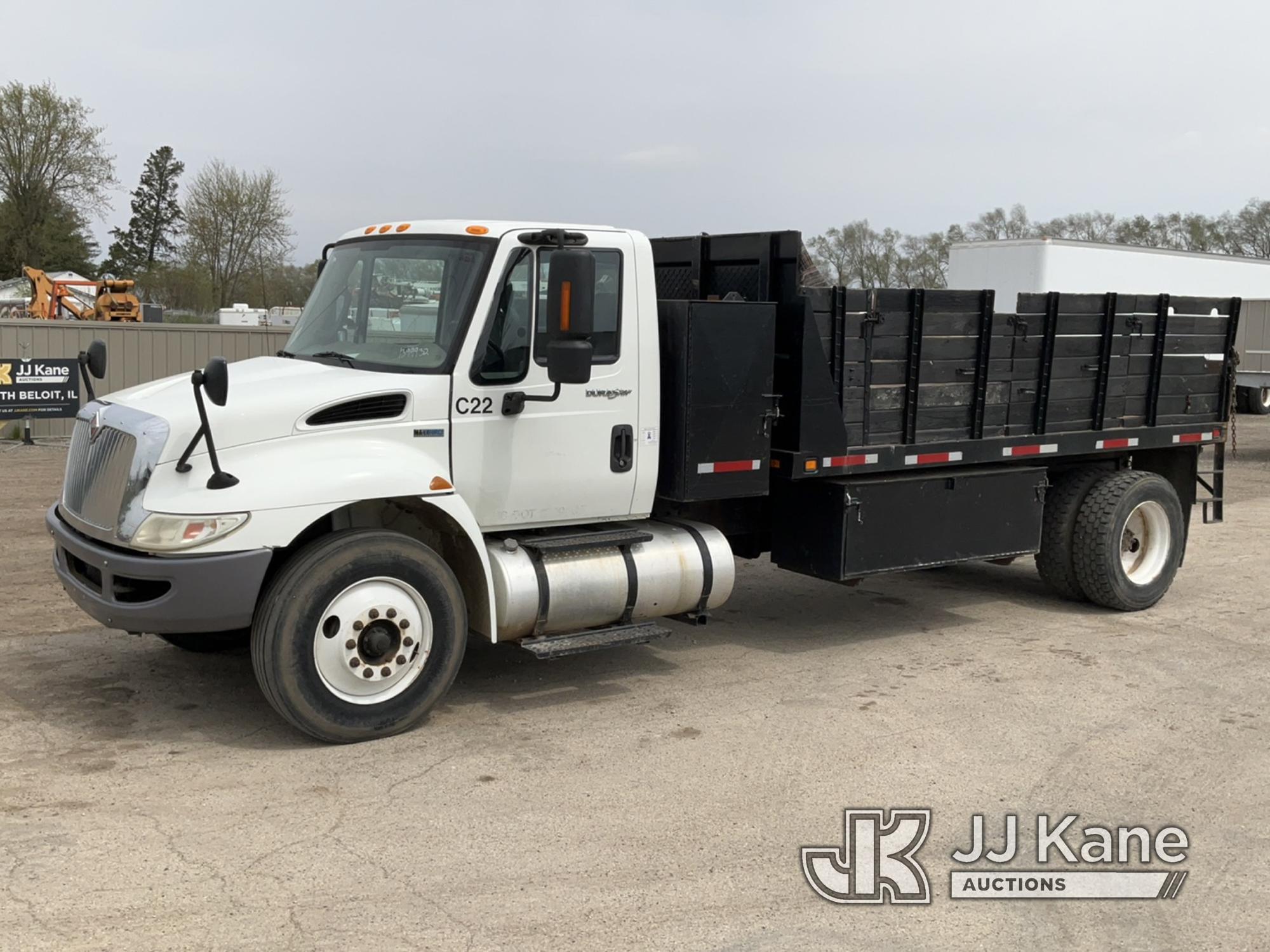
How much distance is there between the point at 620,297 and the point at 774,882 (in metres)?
3.25

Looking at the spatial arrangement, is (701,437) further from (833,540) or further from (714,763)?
(714,763)

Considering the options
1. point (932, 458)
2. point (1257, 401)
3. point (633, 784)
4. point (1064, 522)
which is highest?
point (932, 458)

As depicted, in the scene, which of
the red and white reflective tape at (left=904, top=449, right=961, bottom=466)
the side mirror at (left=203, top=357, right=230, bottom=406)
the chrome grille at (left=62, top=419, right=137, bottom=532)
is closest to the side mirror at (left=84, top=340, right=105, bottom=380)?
the chrome grille at (left=62, top=419, right=137, bottom=532)

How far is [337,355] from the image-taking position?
21.3 ft

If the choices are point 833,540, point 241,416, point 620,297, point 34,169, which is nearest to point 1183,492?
point 833,540

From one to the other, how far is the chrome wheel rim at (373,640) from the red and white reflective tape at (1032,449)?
13.9 ft

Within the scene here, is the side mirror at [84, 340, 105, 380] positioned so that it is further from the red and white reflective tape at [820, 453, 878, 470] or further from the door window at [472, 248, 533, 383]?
the red and white reflective tape at [820, 453, 878, 470]

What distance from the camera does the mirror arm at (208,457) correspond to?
540 centimetres

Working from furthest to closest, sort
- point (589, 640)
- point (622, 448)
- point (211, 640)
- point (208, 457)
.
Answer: point (211, 640) → point (622, 448) → point (589, 640) → point (208, 457)

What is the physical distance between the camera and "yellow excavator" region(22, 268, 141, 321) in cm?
2973

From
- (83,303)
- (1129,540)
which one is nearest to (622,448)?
(1129,540)

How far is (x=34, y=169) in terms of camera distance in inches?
2116

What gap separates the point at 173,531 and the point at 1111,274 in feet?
89.2

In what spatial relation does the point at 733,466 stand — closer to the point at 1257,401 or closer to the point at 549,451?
the point at 549,451
